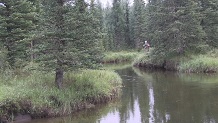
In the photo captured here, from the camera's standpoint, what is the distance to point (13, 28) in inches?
835

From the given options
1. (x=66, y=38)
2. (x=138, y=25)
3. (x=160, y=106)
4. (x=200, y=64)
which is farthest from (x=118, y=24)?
(x=66, y=38)

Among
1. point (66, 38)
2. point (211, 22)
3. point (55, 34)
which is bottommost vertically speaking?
point (66, 38)

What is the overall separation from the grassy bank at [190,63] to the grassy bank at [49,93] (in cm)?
1436

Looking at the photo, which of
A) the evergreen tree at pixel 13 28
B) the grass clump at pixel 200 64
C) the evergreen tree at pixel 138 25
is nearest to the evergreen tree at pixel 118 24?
the evergreen tree at pixel 138 25

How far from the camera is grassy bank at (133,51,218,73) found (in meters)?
30.9

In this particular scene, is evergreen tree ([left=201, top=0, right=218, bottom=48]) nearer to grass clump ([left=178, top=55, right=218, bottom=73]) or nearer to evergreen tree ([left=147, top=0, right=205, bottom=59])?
evergreen tree ([left=147, top=0, right=205, bottom=59])

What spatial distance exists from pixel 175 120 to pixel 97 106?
468 centimetres

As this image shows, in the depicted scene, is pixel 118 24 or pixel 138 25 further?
pixel 118 24

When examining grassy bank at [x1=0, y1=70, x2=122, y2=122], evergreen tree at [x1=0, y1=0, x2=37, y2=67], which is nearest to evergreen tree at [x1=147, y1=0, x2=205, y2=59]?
grassy bank at [x1=0, y1=70, x2=122, y2=122]

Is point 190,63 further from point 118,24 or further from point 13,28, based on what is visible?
point 118,24

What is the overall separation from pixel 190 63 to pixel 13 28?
18952 millimetres

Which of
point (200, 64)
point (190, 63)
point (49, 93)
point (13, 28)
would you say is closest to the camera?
point (49, 93)

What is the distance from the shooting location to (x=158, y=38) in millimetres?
Answer: 36344

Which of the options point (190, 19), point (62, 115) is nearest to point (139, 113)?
point (62, 115)
